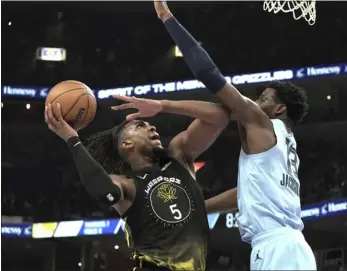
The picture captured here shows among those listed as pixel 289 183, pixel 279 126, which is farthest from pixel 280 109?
pixel 289 183

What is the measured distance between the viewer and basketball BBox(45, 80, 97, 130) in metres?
3.41

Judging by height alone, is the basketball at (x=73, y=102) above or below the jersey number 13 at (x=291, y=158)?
above

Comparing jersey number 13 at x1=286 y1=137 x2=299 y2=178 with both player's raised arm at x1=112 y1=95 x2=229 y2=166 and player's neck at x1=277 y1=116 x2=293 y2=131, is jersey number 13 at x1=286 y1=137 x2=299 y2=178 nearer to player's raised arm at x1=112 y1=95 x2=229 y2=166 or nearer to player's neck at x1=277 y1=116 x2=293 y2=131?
player's neck at x1=277 y1=116 x2=293 y2=131

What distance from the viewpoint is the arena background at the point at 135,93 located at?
14695 mm

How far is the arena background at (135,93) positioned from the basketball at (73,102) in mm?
10904

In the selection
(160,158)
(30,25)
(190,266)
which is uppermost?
(30,25)

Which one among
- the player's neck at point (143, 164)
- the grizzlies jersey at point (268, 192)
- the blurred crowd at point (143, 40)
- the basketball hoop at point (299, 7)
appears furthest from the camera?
the blurred crowd at point (143, 40)

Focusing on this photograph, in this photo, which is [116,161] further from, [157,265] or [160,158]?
[157,265]

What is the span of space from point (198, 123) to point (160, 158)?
304 mm

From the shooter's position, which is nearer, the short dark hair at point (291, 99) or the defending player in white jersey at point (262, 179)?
the defending player in white jersey at point (262, 179)

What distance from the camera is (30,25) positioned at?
17.5 metres

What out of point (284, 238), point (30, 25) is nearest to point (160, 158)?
point (284, 238)

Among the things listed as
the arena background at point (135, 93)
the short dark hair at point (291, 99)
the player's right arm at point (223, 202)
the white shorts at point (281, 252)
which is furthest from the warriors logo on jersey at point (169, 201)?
the arena background at point (135, 93)

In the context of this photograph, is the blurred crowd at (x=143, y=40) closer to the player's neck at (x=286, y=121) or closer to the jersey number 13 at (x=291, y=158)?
the player's neck at (x=286, y=121)
